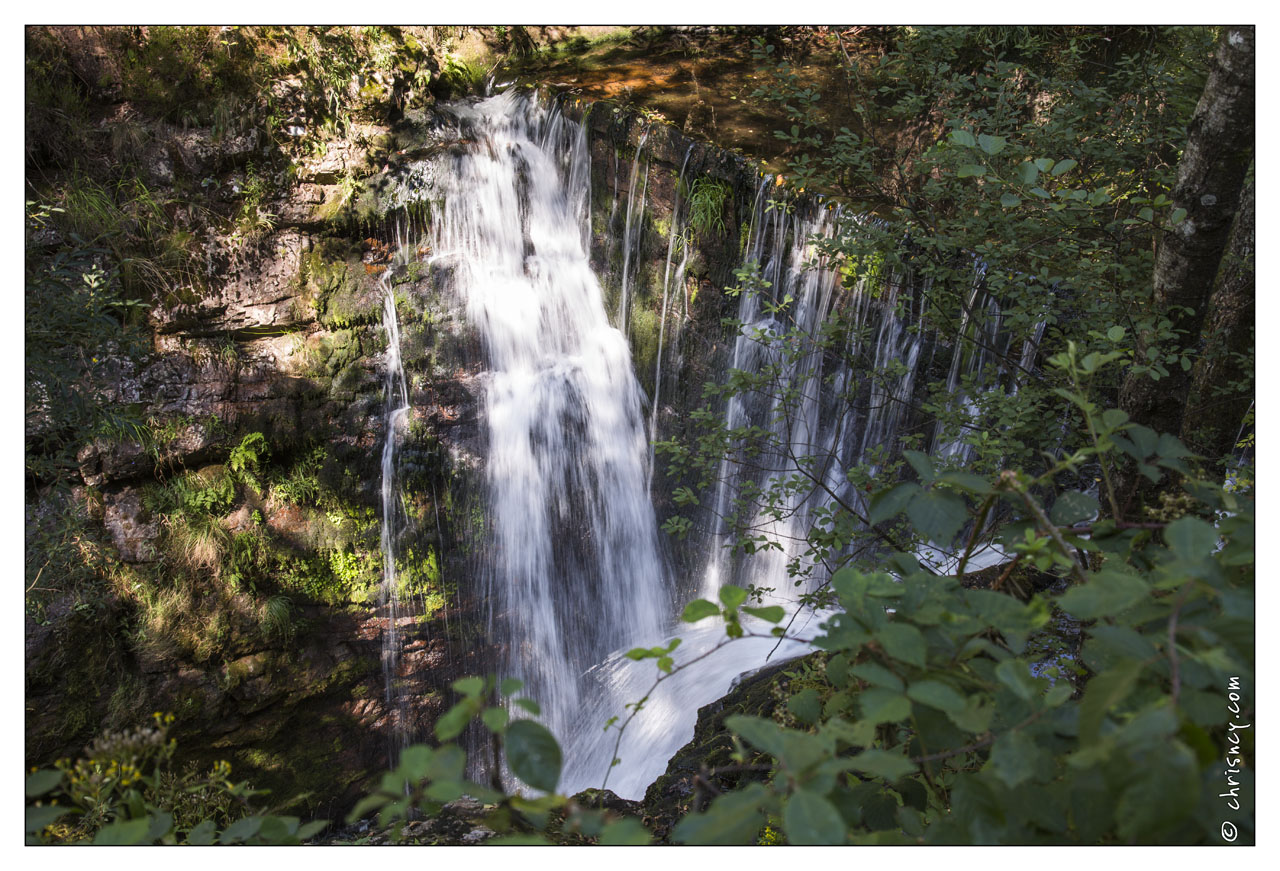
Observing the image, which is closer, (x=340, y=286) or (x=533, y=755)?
(x=533, y=755)

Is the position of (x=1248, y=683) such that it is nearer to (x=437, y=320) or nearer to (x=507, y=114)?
Answer: (x=437, y=320)

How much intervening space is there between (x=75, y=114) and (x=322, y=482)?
287 centimetres

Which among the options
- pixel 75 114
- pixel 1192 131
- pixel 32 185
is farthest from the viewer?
pixel 75 114

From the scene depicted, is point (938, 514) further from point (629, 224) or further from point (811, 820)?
point (629, 224)

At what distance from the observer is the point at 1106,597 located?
2.77ft

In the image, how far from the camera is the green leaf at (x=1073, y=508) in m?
1.18

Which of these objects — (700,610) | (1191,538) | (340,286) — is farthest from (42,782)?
(340,286)

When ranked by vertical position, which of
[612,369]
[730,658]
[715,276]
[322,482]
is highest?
[715,276]

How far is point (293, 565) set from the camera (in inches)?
189

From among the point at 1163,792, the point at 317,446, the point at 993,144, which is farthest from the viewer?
the point at 317,446

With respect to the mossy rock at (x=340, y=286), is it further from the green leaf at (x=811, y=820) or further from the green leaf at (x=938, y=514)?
the green leaf at (x=811, y=820)

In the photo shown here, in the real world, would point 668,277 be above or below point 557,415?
above

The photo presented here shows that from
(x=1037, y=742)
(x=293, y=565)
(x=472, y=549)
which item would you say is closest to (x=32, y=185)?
(x=293, y=565)

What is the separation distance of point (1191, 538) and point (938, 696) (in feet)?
1.43
